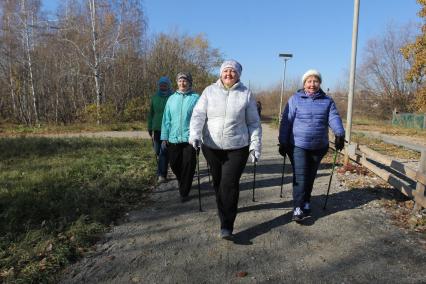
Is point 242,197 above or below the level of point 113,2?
below

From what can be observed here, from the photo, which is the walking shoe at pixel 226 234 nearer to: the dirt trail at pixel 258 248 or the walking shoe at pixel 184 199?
the dirt trail at pixel 258 248

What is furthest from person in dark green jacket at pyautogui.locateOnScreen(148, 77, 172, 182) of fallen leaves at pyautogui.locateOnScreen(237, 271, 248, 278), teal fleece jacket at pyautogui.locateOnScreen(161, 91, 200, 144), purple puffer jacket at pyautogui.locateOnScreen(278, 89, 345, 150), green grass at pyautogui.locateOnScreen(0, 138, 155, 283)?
fallen leaves at pyautogui.locateOnScreen(237, 271, 248, 278)

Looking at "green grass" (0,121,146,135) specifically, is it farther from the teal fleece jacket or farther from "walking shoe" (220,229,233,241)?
"walking shoe" (220,229,233,241)

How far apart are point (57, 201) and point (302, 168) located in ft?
11.9

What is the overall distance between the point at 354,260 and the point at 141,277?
84.3 inches

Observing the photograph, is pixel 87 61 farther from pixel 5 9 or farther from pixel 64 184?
pixel 64 184

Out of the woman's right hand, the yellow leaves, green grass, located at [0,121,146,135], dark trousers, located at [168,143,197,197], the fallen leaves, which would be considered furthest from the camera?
the yellow leaves

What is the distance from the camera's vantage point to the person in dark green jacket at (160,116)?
22.7 feet

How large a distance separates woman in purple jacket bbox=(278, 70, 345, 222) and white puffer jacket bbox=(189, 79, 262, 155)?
797 millimetres

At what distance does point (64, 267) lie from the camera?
3486 mm

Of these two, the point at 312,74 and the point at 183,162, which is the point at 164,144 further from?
the point at 312,74

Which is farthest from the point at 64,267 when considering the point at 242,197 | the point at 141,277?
the point at 242,197

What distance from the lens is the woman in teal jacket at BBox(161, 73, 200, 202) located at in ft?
18.7

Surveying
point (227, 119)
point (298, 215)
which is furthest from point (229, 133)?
point (298, 215)
